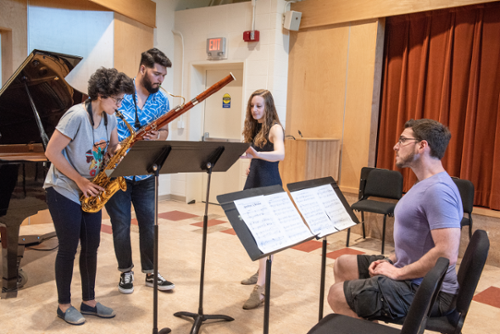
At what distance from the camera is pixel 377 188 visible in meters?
4.23

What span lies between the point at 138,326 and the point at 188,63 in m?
4.20

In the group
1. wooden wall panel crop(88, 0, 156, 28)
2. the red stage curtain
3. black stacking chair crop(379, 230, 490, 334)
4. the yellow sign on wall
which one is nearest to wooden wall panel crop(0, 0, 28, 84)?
wooden wall panel crop(88, 0, 156, 28)

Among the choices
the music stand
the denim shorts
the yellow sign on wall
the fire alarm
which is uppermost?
the fire alarm

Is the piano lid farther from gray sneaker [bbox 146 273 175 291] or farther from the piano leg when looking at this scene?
gray sneaker [bbox 146 273 175 291]

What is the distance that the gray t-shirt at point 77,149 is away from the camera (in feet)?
7.11

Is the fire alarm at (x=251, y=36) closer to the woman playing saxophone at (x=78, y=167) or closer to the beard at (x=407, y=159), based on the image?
the woman playing saxophone at (x=78, y=167)

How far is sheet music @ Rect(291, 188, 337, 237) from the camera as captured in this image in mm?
1825

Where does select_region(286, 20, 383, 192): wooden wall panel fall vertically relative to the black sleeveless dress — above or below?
above

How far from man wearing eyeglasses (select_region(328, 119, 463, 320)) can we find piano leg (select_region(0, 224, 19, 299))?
6.71ft

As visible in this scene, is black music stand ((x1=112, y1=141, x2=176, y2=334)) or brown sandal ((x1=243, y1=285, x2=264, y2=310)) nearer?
black music stand ((x1=112, y1=141, x2=176, y2=334))

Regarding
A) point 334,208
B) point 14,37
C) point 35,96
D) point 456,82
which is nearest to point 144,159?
point 334,208

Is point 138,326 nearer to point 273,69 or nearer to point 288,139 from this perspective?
point 288,139

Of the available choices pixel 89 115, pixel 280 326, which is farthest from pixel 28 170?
pixel 280 326

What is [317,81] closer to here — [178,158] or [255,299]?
[255,299]
